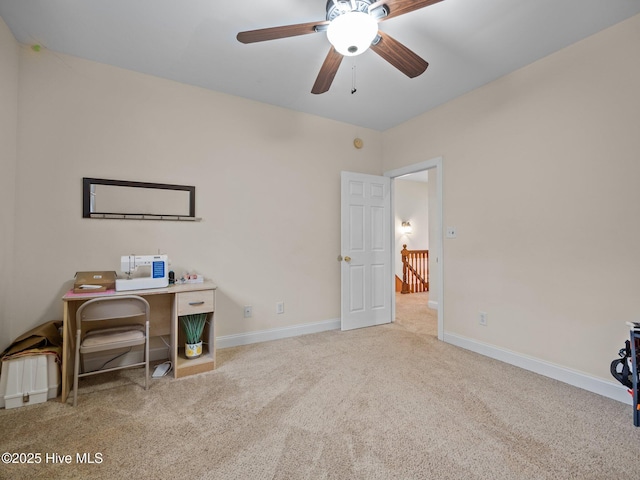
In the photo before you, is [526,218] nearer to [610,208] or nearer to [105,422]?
[610,208]

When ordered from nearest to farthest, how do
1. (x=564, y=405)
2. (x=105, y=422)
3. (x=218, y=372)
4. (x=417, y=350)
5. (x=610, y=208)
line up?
(x=105, y=422) < (x=564, y=405) < (x=610, y=208) < (x=218, y=372) < (x=417, y=350)

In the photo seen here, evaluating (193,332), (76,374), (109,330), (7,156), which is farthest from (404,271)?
(7,156)

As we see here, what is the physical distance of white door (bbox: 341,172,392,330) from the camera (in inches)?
147

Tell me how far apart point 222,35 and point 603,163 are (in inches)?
117

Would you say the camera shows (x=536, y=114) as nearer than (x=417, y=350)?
Yes

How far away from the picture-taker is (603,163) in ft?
7.16

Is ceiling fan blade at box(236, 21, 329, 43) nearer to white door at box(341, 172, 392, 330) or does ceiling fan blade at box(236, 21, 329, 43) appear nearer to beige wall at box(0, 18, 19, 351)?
beige wall at box(0, 18, 19, 351)

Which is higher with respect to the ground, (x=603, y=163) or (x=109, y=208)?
(x=603, y=163)

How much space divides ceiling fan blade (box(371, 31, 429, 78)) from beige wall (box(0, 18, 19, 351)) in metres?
2.61

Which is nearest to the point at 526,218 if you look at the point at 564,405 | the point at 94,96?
the point at 564,405

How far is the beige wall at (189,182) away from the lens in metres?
2.40

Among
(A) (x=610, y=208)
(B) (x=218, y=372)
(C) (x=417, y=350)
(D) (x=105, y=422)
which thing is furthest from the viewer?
(C) (x=417, y=350)

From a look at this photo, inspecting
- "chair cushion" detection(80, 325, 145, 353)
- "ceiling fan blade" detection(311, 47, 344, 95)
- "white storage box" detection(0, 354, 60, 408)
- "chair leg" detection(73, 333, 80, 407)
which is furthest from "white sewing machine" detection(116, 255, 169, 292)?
"ceiling fan blade" detection(311, 47, 344, 95)

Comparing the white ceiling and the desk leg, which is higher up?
the white ceiling
